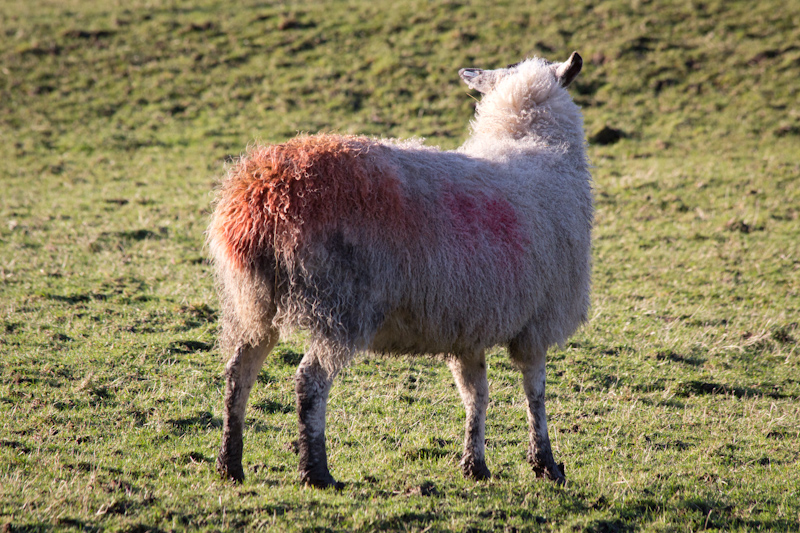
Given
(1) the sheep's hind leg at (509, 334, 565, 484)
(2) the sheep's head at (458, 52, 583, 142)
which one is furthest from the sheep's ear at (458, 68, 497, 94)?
(1) the sheep's hind leg at (509, 334, 565, 484)

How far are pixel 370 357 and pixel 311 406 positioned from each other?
3268 millimetres

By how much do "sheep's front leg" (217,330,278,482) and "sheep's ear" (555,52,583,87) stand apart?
3757mm

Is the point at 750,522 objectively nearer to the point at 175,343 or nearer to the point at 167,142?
the point at 175,343

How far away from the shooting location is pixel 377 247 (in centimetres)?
468

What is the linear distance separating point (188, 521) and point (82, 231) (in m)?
9.02

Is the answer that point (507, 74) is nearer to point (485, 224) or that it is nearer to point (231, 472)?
point (485, 224)

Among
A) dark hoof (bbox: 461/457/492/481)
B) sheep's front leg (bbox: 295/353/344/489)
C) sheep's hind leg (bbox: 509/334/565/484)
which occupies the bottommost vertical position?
dark hoof (bbox: 461/457/492/481)

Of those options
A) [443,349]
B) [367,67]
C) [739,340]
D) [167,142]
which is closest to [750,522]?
[443,349]

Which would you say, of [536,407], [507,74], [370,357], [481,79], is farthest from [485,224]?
[370,357]

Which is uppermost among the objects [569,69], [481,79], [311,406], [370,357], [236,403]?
[569,69]

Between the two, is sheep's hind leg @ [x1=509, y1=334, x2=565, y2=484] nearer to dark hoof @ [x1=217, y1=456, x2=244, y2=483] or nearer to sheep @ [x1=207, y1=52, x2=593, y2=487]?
sheep @ [x1=207, y1=52, x2=593, y2=487]

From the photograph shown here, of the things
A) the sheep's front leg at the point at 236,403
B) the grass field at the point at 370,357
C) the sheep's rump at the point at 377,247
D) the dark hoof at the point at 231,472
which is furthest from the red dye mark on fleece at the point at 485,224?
the dark hoof at the point at 231,472

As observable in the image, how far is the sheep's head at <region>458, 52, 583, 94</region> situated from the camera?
6664 millimetres

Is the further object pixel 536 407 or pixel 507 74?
pixel 507 74
